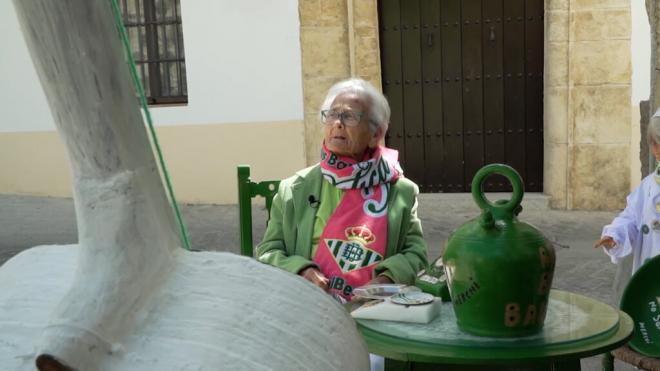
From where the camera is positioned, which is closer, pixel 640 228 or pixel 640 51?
pixel 640 228

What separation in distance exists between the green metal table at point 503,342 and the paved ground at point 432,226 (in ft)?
9.44

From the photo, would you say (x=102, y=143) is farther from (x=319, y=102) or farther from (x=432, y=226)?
(x=319, y=102)

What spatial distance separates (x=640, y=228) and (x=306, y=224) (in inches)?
53.3

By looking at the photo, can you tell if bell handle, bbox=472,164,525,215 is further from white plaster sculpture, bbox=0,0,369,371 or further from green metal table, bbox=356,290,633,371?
white plaster sculpture, bbox=0,0,369,371

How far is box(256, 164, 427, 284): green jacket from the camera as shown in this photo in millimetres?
2848

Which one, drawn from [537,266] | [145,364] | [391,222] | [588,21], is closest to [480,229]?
[537,266]

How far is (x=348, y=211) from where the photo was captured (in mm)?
2867

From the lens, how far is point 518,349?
187 cm

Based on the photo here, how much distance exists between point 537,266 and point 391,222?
1.04 meters

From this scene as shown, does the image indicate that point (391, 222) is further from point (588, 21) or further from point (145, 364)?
point (588, 21)

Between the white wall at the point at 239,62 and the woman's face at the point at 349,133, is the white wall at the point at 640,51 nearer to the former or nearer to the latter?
the white wall at the point at 239,62

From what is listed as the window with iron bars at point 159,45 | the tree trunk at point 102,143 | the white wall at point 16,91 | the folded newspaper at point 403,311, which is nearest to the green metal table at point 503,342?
the folded newspaper at point 403,311

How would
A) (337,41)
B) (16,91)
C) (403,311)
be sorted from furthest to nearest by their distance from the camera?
1. (16,91)
2. (337,41)
3. (403,311)

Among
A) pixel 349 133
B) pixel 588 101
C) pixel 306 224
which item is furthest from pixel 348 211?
pixel 588 101
